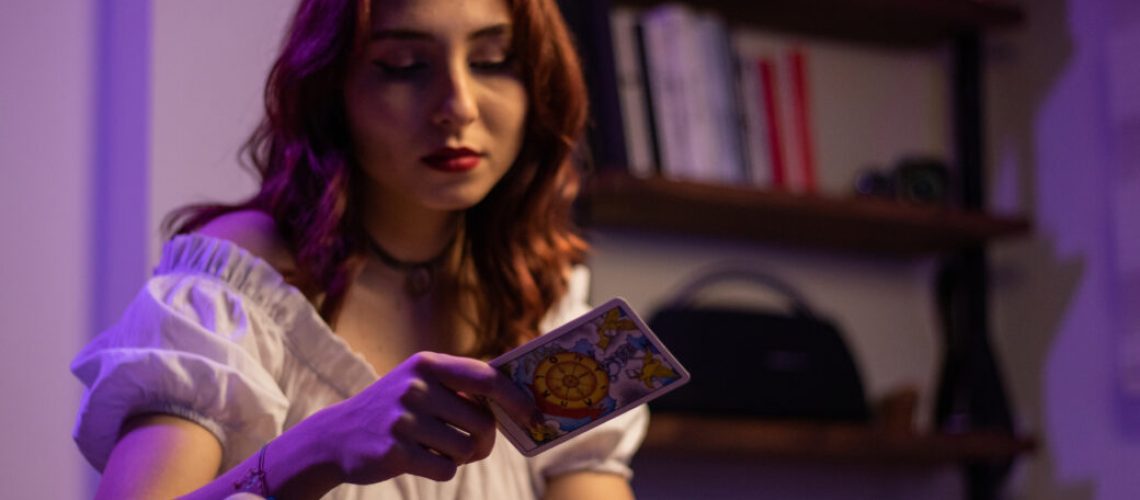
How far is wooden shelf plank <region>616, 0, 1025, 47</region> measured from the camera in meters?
2.31

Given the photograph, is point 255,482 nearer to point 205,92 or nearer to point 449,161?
point 449,161

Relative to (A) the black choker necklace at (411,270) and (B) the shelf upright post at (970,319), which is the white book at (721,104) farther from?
(A) the black choker necklace at (411,270)

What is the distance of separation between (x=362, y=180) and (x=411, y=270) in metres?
0.11

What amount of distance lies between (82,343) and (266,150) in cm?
37

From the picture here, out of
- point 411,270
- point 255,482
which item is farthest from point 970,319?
point 255,482

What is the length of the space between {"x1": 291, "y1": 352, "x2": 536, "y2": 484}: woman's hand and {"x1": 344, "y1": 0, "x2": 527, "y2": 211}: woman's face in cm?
31

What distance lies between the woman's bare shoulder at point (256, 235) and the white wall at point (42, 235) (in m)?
0.34

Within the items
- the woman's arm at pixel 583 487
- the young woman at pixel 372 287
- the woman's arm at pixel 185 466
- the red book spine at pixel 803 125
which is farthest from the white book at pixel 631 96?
the woman's arm at pixel 185 466

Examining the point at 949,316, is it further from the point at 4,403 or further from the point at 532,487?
the point at 4,403

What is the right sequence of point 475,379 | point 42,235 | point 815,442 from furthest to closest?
point 815,442
point 42,235
point 475,379

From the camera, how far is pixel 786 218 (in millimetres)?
2203

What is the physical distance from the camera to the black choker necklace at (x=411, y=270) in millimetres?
1395

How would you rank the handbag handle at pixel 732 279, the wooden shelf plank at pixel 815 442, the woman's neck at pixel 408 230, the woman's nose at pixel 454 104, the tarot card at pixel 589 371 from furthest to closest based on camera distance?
the handbag handle at pixel 732 279, the wooden shelf plank at pixel 815 442, the woman's neck at pixel 408 230, the woman's nose at pixel 454 104, the tarot card at pixel 589 371

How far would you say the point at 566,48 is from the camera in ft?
4.57
